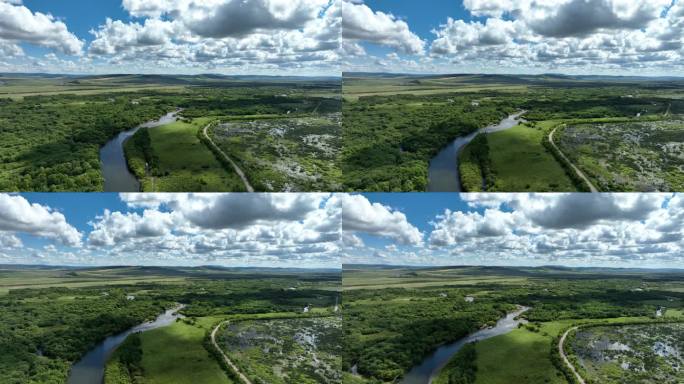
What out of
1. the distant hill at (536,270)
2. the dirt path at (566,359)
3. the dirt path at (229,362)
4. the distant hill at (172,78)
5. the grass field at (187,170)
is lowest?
the dirt path at (229,362)

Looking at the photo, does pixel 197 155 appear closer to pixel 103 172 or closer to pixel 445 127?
pixel 103 172

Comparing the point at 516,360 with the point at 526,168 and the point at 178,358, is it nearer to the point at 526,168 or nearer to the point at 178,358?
the point at 526,168

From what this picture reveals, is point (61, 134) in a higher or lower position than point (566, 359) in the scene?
higher

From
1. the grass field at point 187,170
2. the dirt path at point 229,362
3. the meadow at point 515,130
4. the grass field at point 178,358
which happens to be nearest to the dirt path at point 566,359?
the meadow at point 515,130

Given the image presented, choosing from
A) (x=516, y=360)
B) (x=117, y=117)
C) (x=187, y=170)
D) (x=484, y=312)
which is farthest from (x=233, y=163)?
(x=516, y=360)

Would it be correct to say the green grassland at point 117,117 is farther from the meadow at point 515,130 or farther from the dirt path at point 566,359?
the dirt path at point 566,359

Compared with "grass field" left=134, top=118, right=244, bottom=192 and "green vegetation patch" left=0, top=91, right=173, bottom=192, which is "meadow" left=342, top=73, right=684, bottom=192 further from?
"green vegetation patch" left=0, top=91, right=173, bottom=192

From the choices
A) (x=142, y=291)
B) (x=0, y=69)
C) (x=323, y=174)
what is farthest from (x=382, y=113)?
(x=0, y=69)
